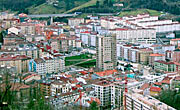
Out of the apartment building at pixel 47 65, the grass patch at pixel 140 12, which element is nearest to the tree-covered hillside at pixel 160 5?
the grass patch at pixel 140 12

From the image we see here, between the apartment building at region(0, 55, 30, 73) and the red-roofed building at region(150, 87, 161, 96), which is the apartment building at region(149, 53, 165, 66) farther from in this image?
the apartment building at region(0, 55, 30, 73)

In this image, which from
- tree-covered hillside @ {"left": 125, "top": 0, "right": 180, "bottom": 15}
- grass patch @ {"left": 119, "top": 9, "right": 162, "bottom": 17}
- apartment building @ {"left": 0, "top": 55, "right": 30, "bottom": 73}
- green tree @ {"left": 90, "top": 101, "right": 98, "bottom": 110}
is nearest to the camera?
green tree @ {"left": 90, "top": 101, "right": 98, "bottom": 110}

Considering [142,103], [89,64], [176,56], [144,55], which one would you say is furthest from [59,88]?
[176,56]

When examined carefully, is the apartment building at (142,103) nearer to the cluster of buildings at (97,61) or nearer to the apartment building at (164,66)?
the cluster of buildings at (97,61)

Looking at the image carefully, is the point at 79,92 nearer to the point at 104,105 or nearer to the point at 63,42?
the point at 104,105

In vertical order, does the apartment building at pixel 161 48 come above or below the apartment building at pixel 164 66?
above

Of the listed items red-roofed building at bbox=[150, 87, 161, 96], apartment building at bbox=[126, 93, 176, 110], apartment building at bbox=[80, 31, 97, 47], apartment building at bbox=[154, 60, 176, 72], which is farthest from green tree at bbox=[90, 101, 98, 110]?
apartment building at bbox=[80, 31, 97, 47]

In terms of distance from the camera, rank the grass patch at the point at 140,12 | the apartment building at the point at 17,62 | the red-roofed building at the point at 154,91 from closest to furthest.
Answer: the red-roofed building at the point at 154,91
the apartment building at the point at 17,62
the grass patch at the point at 140,12

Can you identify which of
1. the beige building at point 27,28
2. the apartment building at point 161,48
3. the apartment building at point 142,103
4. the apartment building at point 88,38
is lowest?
the apartment building at point 142,103
